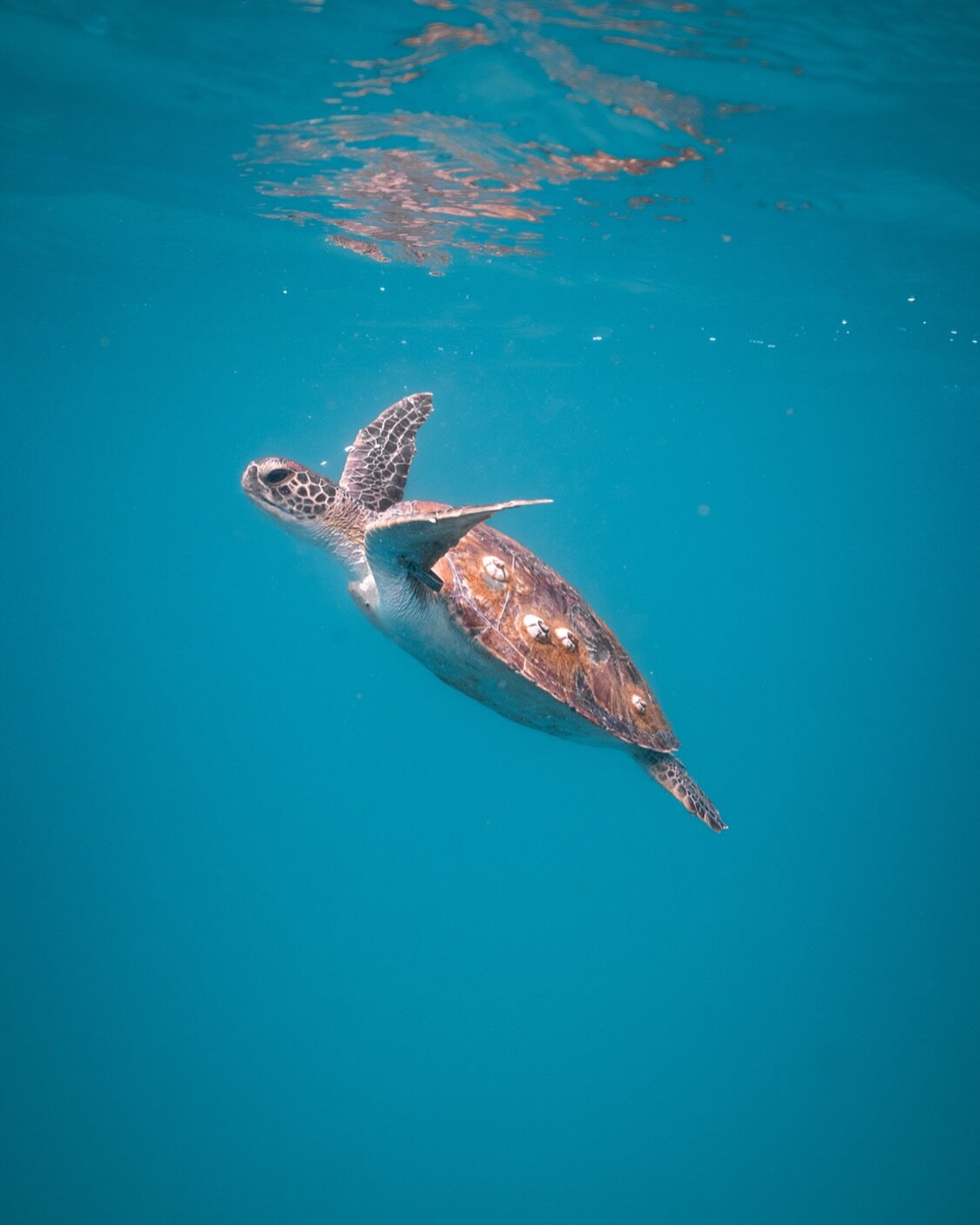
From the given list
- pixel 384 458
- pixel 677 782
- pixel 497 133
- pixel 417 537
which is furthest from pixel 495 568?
pixel 497 133

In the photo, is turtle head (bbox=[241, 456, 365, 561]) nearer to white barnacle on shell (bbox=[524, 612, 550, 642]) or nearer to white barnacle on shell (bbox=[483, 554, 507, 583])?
white barnacle on shell (bbox=[483, 554, 507, 583])

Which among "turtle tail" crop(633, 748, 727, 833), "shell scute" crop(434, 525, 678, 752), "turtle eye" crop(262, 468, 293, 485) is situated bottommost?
"turtle tail" crop(633, 748, 727, 833)

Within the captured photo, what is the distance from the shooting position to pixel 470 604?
489cm

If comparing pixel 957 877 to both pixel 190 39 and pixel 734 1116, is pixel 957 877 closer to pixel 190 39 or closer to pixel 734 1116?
pixel 734 1116

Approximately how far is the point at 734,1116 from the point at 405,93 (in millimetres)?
23281

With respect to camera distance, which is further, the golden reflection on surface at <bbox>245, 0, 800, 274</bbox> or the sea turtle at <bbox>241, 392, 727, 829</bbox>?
the golden reflection on surface at <bbox>245, 0, 800, 274</bbox>

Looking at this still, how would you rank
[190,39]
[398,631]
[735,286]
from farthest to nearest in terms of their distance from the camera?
Answer: [735,286]
[190,39]
[398,631]

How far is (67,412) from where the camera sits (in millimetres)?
36062

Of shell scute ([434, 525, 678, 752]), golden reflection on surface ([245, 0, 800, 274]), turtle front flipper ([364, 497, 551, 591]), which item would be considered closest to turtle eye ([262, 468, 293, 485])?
turtle front flipper ([364, 497, 551, 591])

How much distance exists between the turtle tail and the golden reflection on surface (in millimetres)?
6025

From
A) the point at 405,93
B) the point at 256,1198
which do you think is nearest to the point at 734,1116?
the point at 256,1198

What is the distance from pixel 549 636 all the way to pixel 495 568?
2.00 ft

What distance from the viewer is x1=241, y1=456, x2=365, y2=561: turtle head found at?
17.2 feet

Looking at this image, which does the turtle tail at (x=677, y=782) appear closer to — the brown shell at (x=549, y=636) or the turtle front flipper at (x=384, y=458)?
the brown shell at (x=549, y=636)
